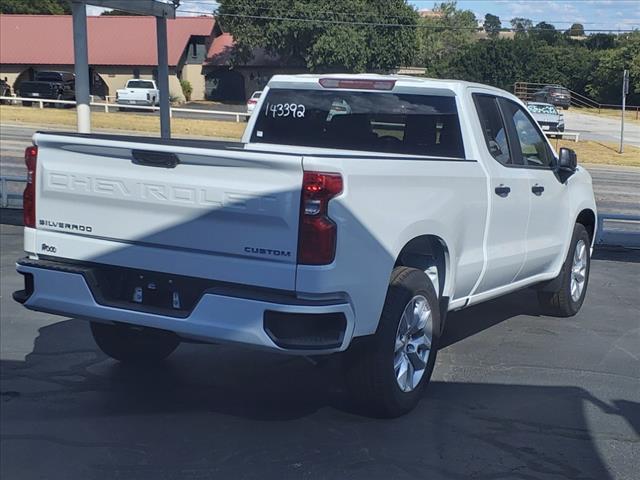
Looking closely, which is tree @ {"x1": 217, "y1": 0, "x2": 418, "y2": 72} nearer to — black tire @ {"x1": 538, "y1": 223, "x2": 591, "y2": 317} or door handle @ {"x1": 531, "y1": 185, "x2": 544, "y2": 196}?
black tire @ {"x1": 538, "y1": 223, "x2": 591, "y2": 317}

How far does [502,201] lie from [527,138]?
1.09 meters

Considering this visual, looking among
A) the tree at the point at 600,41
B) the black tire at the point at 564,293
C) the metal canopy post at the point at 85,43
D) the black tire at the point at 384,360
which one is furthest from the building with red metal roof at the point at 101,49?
the black tire at the point at 384,360

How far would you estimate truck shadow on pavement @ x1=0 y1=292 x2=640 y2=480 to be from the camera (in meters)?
4.66

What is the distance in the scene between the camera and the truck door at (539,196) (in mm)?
6969

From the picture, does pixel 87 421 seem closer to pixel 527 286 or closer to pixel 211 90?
pixel 527 286

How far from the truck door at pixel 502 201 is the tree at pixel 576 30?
33598 millimetres

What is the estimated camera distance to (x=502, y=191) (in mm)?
6332

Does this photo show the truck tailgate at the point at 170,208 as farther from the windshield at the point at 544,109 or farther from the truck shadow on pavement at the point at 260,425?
the windshield at the point at 544,109

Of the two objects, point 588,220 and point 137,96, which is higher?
point 588,220

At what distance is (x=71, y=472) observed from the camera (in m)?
4.58

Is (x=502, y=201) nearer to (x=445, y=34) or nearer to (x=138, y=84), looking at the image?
(x=138, y=84)

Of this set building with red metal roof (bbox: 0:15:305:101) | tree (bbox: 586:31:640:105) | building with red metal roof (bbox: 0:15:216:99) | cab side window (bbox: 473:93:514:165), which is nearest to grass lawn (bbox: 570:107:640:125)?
tree (bbox: 586:31:640:105)

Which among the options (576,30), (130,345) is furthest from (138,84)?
(130,345)

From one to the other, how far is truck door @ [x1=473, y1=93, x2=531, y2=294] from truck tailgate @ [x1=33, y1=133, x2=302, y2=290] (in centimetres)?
218
